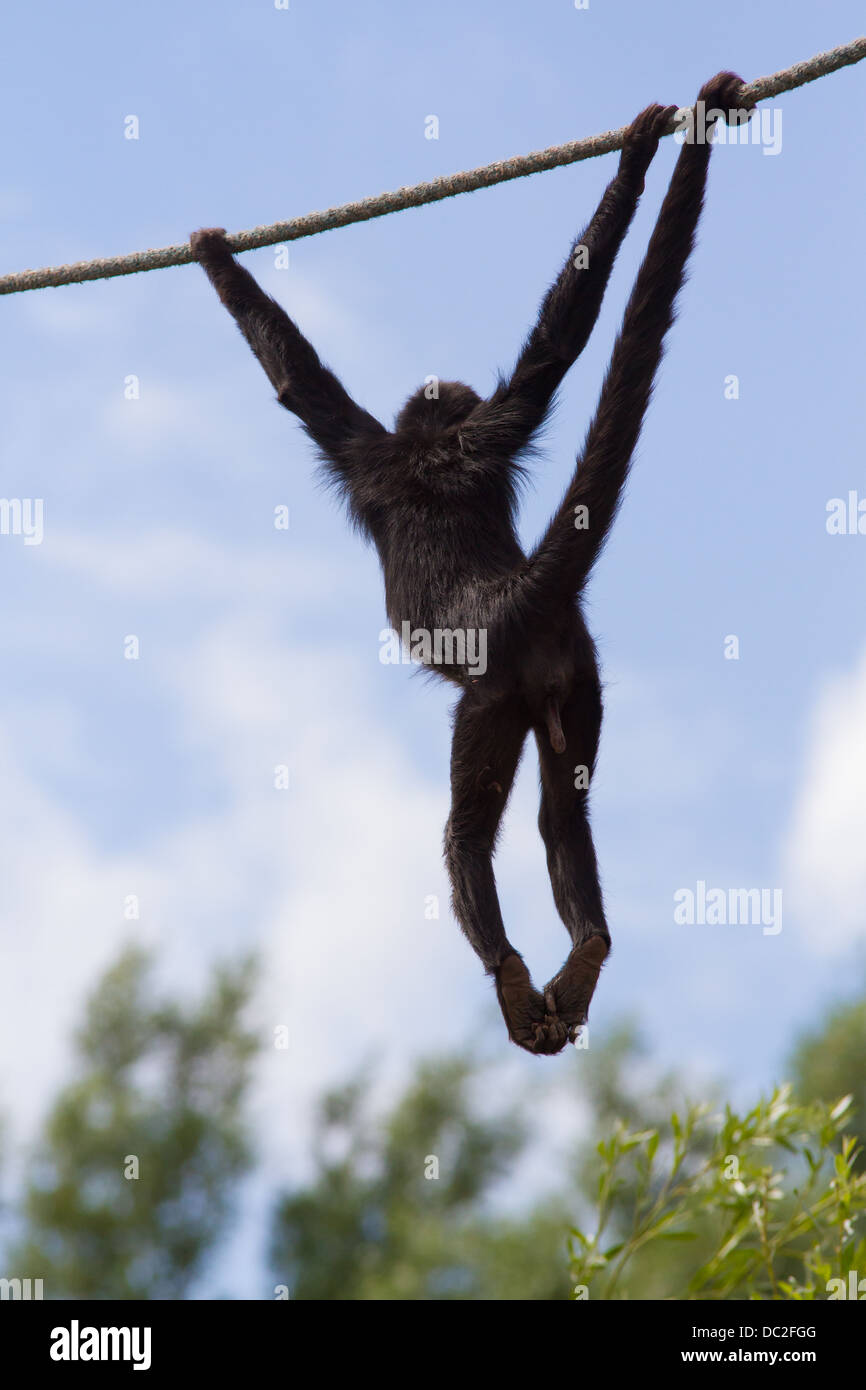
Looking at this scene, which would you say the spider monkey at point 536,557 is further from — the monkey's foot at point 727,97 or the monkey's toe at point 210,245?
the monkey's toe at point 210,245

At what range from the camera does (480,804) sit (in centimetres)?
584

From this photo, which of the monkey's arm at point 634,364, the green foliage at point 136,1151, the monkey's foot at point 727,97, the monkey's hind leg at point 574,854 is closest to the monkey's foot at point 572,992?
the monkey's hind leg at point 574,854

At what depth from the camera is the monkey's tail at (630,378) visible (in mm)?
5535

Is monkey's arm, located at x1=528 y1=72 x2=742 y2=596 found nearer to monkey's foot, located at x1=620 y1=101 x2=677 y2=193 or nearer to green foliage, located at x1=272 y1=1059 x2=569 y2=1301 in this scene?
monkey's foot, located at x1=620 y1=101 x2=677 y2=193

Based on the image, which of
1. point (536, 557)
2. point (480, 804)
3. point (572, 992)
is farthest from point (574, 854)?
point (536, 557)

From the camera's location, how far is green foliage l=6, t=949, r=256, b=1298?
36.2 m

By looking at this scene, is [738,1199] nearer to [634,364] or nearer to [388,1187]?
[634,364]

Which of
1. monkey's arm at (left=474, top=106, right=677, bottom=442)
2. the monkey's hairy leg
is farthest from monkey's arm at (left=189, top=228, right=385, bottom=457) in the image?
the monkey's hairy leg

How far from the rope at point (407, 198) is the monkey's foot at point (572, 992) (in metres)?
3.37

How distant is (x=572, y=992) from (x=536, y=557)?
1.74 m
